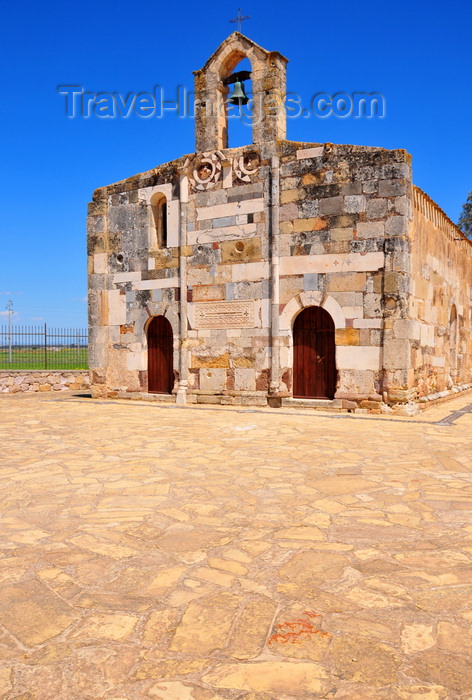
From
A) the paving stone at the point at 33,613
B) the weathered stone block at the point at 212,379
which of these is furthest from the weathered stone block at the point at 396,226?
the paving stone at the point at 33,613

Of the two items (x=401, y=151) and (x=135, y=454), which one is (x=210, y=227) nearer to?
(x=401, y=151)

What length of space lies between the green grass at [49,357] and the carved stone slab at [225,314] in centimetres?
666

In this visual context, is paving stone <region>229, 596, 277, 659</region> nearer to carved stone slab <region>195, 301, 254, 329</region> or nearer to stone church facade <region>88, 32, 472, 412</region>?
stone church facade <region>88, 32, 472, 412</region>

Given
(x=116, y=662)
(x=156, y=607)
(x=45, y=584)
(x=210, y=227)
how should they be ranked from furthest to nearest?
1. (x=210, y=227)
2. (x=45, y=584)
3. (x=156, y=607)
4. (x=116, y=662)

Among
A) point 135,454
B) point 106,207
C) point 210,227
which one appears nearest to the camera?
point 135,454

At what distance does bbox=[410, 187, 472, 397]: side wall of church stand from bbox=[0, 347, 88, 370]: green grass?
412 inches

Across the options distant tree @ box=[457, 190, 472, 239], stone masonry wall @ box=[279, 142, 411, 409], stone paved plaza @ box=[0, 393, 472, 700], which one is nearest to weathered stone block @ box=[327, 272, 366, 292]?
stone masonry wall @ box=[279, 142, 411, 409]

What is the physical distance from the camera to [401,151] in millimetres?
9766

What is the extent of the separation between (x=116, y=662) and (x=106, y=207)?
12.3 meters

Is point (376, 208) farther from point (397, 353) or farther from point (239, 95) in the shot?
point (239, 95)

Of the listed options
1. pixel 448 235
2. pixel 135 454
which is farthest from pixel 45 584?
pixel 448 235

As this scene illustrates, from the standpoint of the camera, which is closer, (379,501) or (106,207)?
(379,501)

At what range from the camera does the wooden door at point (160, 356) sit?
1235 centimetres

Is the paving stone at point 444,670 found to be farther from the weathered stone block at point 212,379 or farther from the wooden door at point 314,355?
the weathered stone block at point 212,379
